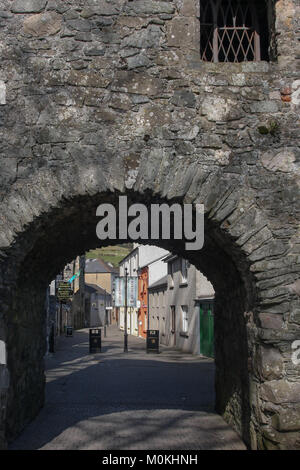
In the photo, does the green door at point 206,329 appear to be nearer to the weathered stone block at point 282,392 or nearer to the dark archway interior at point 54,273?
the dark archway interior at point 54,273

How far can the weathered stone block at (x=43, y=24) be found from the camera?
18.5 ft

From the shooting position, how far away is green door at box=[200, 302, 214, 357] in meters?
18.8

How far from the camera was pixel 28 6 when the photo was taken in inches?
224

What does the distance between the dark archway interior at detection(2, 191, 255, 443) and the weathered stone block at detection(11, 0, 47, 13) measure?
85.5 inches

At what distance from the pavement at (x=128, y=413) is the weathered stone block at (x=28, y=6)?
5033mm

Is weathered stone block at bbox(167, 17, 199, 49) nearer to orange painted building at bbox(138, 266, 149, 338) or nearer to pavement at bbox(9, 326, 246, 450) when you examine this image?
pavement at bbox(9, 326, 246, 450)

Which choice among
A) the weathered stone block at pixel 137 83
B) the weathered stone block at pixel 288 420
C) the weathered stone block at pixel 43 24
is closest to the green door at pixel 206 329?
the weathered stone block at pixel 288 420

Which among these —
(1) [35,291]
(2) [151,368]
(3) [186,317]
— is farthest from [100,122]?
(3) [186,317]

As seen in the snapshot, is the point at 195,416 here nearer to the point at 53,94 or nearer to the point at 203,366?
the point at 53,94

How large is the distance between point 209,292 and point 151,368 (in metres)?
5.36

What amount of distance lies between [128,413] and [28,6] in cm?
617

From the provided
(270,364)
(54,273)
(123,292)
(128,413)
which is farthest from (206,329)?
(270,364)

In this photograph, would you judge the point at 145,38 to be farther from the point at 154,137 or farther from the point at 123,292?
the point at 123,292
